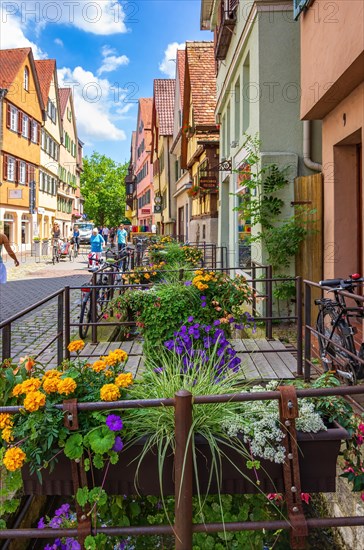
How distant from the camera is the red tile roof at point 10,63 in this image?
1254 inches

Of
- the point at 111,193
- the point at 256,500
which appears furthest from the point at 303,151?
the point at 111,193

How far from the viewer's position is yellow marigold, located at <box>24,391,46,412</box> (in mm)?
2096

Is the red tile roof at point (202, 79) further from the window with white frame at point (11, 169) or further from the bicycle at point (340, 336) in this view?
the bicycle at point (340, 336)

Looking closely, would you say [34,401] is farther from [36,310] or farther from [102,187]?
[102,187]

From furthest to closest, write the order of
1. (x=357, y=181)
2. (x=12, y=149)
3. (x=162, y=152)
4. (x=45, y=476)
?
1. (x=162, y=152)
2. (x=12, y=149)
3. (x=357, y=181)
4. (x=45, y=476)

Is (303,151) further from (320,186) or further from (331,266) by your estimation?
(331,266)

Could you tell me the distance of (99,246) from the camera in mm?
17734

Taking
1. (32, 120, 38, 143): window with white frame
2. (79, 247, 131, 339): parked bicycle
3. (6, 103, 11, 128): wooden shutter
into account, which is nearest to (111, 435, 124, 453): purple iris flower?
(79, 247, 131, 339): parked bicycle

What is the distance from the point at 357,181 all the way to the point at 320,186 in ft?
2.03

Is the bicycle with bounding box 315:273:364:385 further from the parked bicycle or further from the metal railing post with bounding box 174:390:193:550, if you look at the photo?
the metal railing post with bounding box 174:390:193:550

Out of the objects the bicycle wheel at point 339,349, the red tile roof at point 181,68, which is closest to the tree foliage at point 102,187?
the red tile roof at point 181,68

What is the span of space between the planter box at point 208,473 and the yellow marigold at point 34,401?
33 cm

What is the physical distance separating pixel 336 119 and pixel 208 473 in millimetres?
6047

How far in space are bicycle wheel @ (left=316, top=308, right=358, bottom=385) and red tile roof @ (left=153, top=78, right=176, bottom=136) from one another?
101ft
